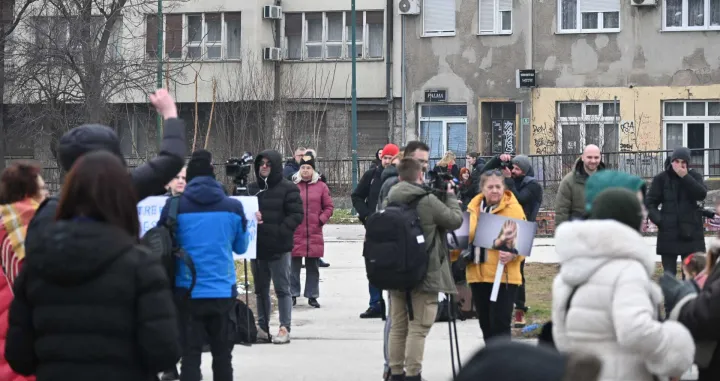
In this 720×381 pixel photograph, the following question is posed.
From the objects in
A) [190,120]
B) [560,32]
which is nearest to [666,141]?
[560,32]

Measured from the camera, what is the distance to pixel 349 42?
1757 inches

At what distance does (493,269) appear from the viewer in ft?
32.2

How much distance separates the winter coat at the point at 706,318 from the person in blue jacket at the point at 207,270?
3.77m

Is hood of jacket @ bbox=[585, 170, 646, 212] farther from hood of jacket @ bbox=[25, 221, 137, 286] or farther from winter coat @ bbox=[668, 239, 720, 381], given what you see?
hood of jacket @ bbox=[25, 221, 137, 286]

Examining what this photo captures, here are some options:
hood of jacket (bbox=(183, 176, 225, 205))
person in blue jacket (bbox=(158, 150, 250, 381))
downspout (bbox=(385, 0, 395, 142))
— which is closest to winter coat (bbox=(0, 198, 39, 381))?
person in blue jacket (bbox=(158, 150, 250, 381))

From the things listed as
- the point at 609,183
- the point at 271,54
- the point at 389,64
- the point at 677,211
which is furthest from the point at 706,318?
the point at 271,54

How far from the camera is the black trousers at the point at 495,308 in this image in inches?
384

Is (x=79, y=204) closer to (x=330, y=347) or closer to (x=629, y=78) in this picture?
(x=330, y=347)

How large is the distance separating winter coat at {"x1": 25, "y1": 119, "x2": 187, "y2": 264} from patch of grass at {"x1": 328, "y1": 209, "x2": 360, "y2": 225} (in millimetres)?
24010

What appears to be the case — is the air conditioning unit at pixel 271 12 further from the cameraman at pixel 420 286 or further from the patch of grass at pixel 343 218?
the cameraman at pixel 420 286

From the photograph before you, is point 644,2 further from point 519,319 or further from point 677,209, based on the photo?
point 519,319

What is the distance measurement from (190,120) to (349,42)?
700cm

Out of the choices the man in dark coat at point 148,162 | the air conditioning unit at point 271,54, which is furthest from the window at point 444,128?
the man in dark coat at point 148,162

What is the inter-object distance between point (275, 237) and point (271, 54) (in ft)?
106
